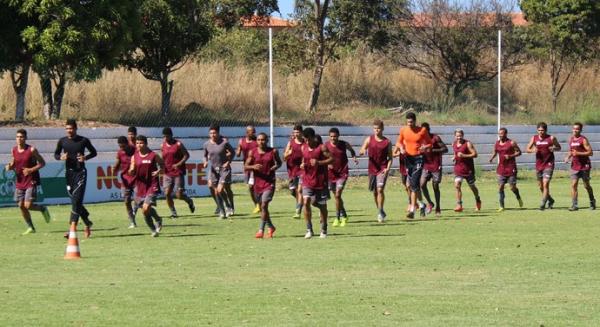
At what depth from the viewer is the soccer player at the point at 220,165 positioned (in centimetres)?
2673

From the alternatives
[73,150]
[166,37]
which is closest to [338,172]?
[73,150]

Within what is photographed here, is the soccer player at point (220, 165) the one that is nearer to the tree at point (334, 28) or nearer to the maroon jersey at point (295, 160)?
the maroon jersey at point (295, 160)

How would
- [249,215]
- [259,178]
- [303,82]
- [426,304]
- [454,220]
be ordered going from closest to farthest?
[426,304] < [259,178] < [454,220] < [249,215] < [303,82]

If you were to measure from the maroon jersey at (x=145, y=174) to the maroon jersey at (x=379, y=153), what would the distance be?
482 centimetres

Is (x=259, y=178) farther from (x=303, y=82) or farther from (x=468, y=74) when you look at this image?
(x=468, y=74)

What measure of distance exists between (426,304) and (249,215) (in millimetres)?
15313

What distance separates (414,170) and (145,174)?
20.4 feet

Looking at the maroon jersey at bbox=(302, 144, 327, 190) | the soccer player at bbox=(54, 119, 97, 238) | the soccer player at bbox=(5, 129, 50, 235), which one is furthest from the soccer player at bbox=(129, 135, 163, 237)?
the maroon jersey at bbox=(302, 144, 327, 190)

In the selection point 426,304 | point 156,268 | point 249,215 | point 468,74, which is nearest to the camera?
point 426,304

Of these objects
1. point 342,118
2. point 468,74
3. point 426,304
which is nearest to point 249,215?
point 426,304

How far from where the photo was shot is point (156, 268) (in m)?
16.0

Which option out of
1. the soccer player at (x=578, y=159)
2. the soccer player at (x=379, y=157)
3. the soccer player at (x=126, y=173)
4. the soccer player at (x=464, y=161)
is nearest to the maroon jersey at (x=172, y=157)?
the soccer player at (x=126, y=173)

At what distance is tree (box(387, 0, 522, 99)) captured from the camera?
52969mm

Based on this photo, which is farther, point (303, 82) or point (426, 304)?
point (303, 82)
